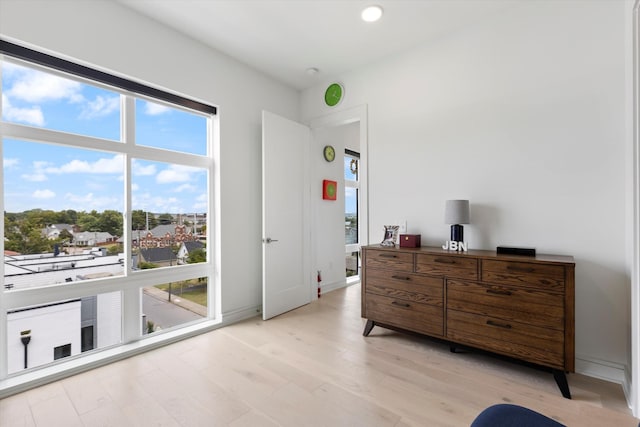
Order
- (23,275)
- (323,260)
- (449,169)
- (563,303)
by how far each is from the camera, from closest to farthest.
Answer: (563,303), (23,275), (449,169), (323,260)

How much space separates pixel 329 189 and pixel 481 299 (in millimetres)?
2655

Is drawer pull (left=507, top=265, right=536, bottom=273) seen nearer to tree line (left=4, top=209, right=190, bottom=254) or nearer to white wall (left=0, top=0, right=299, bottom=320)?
white wall (left=0, top=0, right=299, bottom=320)

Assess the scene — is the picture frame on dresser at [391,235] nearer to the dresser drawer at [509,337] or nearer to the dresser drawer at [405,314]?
the dresser drawer at [405,314]

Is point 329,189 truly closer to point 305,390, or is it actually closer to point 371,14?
point 371,14

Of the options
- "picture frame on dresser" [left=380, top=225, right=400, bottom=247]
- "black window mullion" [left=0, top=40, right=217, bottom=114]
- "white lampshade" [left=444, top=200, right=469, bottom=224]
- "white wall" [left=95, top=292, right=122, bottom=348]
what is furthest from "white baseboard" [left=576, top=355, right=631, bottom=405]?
Result: "black window mullion" [left=0, top=40, right=217, bottom=114]

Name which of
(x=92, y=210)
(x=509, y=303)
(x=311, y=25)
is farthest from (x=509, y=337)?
(x=92, y=210)

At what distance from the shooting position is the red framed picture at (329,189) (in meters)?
4.29

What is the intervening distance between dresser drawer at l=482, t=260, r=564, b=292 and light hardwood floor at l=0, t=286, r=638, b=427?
2.25ft

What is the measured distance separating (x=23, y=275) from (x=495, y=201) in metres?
3.67

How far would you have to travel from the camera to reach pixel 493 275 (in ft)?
6.87

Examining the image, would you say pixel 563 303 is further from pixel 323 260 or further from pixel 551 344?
pixel 323 260

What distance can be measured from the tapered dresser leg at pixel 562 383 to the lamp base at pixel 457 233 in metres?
1.06

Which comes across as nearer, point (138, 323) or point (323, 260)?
point (138, 323)

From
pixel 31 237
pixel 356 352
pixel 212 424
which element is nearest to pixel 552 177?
pixel 356 352
